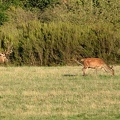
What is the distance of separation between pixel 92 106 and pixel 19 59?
838 inches

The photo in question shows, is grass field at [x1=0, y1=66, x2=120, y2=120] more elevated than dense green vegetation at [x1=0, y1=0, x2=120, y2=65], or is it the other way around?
grass field at [x1=0, y1=66, x2=120, y2=120]

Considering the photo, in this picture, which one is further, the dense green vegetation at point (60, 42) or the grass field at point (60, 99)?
the dense green vegetation at point (60, 42)

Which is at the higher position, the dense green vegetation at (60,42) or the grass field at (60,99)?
the grass field at (60,99)

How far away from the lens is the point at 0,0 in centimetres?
5216

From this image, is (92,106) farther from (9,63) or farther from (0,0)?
(0,0)

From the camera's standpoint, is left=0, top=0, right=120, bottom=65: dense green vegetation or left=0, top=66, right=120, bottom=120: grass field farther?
left=0, top=0, right=120, bottom=65: dense green vegetation

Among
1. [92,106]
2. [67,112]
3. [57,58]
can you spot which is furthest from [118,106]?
[57,58]

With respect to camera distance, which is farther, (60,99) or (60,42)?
(60,42)

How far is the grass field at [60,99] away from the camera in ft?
39.5

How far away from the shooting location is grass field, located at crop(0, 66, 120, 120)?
12.0m

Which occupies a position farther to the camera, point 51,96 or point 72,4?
point 72,4

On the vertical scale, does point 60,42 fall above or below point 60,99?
below

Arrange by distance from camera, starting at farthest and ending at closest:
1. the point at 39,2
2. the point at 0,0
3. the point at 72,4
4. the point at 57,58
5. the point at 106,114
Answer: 1. the point at 39,2
2. the point at 0,0
3. the point at 72,4
4. the point at 57,58
5. the point at 106,114

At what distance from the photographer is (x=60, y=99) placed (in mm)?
14633
